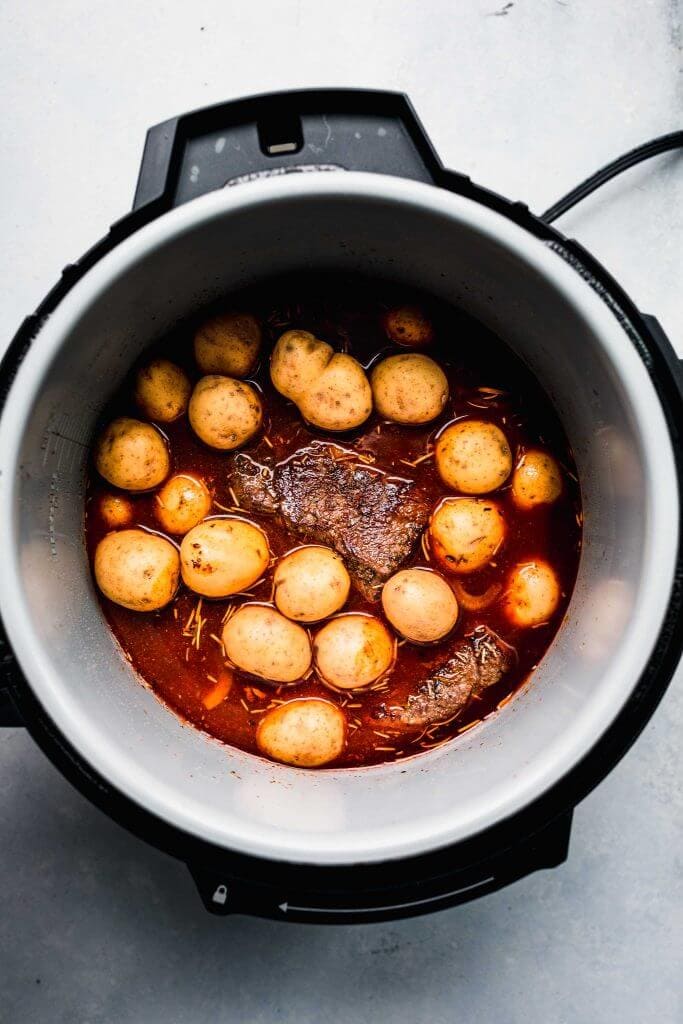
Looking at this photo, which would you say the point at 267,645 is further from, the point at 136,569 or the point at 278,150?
the point at 278,150

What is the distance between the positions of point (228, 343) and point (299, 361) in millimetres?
81

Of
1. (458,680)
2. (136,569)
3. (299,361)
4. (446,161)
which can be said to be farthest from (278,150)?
(458,680)

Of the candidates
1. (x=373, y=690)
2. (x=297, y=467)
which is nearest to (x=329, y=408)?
(x=297, y=467)

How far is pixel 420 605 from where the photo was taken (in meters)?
0.88

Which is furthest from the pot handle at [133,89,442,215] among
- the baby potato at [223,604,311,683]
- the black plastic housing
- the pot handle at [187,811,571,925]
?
the pot handle at [187,811,571,925]

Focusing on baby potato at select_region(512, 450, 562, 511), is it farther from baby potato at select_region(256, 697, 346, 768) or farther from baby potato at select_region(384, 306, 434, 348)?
baby potato at select_region(256, 697, 346, 768)

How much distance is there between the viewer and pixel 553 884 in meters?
1.01

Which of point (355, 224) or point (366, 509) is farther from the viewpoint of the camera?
point (366, 509)

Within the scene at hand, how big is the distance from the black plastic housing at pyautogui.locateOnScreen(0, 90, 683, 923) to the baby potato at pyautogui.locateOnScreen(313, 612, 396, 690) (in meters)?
0.20

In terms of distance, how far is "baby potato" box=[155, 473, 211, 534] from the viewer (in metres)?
0.90

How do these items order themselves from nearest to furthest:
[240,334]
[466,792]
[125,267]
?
[125,267]
[466,792]
[240,334]

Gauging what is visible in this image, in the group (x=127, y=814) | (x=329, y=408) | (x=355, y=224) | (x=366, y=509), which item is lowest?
(x=127, y=814)

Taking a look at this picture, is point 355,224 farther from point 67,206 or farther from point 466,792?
point 466,792

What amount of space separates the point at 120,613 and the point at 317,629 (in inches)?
8.5
